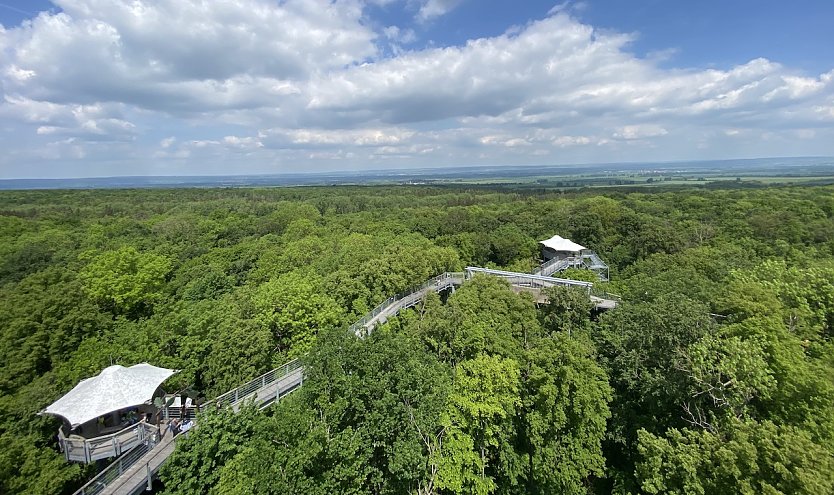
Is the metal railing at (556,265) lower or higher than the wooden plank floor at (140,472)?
higher

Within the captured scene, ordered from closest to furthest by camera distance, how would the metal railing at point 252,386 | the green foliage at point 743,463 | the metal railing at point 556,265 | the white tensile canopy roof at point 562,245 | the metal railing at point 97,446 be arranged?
1. the green foliage at point 743,463
2. the metal railing at point 97,446
3. the metal railing at point 252,386
4. the metal railing at point 556,265
5. the white tensile canopy roof at point 562,245

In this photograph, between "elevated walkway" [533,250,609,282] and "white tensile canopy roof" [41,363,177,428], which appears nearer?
"white tensile canopy roof" [41,363,177,428]

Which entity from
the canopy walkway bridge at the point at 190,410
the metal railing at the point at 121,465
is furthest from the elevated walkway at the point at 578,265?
the metal railing at the point at 121,465

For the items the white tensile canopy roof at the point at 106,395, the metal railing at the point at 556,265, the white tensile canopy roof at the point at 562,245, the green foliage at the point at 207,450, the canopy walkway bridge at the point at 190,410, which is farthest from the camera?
the white tensile canopy roof at the point at 562,245

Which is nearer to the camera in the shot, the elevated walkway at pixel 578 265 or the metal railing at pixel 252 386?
the metal railing at pixel 252 386

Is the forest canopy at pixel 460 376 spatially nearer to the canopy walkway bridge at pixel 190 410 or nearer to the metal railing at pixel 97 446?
the metal railing at pixel 97 446

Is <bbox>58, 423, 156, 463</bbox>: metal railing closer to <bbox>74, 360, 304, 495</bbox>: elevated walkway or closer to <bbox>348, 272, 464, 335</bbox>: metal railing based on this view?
<bbox>74, 360, 304, 495</bbox>: elevated walkway

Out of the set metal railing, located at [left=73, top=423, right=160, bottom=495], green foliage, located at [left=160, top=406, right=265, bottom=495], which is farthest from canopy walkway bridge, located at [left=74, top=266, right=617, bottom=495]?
green foliage, located at [left=160, top=406, right=265, bottom=495]

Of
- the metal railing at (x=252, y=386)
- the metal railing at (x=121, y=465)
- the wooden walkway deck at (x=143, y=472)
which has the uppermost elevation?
the metal railing at (x=252, y=386)

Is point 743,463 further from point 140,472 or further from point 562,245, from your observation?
point 562,245
